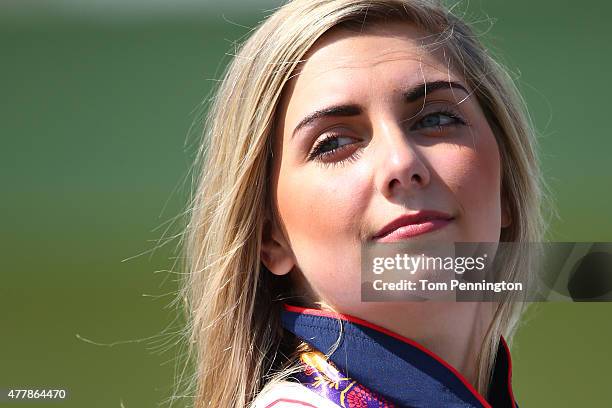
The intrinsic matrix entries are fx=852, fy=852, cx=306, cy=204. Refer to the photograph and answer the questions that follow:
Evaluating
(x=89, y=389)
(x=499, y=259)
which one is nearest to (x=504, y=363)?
(x=499, y=259)

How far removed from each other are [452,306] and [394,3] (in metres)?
0.42

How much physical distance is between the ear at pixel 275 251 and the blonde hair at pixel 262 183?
15 mm

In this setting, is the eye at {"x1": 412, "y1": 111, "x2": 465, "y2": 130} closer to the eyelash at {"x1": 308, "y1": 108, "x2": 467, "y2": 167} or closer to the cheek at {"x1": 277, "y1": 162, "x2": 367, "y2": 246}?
the eyelash at {"x1": 308, "y1": 108, "x2": 467, "y2": 167}

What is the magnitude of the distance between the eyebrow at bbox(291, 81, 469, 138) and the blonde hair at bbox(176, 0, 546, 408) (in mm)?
75

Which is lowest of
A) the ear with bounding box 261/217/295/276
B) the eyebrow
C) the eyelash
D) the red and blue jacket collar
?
the red and blue jacket collar

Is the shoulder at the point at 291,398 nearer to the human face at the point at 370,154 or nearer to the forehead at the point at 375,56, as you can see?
the human face at the point at 370,154

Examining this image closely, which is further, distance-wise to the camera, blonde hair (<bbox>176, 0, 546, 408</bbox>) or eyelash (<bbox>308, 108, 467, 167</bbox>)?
blonde hair (<bbox>176, 0, 546, 408</bbox>)

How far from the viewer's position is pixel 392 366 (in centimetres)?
107

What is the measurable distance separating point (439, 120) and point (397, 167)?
0.13 metres

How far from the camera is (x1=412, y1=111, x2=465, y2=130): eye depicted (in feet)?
3.53

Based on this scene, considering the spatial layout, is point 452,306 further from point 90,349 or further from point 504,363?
point 90,349

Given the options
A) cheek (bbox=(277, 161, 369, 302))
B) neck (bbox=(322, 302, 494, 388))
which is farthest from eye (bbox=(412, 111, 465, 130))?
neck (bbox=(322, 302, 494, 388))

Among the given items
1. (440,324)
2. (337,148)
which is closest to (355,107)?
(337,148)

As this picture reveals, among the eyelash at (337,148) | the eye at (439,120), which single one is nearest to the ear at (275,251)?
the eyelash at (337,148)
